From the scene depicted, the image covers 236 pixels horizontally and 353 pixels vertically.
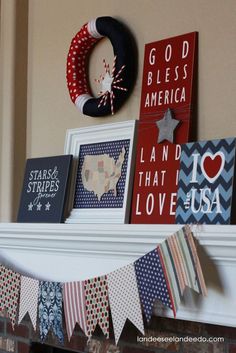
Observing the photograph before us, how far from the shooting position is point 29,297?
82.2 inches

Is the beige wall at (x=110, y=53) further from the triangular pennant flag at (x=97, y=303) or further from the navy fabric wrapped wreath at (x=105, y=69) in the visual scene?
the triangular pennant flag at (x=97, y=303)

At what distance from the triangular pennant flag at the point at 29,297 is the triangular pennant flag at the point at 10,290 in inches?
1.4

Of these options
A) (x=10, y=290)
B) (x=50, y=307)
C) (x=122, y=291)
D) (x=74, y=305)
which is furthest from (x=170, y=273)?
(x=10, y=290)

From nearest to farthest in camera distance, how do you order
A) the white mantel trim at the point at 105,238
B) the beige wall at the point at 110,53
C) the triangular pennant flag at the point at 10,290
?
the white mantel trim at the point at 105,238 < the beige wall at the point at 110,53 < the triangular pennant flag at the point at 10,290

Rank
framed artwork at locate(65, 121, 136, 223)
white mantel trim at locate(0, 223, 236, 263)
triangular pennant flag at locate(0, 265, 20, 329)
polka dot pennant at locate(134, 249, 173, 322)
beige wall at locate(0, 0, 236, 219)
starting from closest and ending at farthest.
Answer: white mantel trim at locate(0, 223, 236, 263) → polka dot pennant at locate(134, 249, 173, 322) → beige wall at locate(0, 0, 236, 219) → framed artwork at locate(65, 121, 136, 223) → triangular pennant flag at locate(0, 265, 20, 329)

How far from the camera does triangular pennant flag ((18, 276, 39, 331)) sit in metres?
2.06

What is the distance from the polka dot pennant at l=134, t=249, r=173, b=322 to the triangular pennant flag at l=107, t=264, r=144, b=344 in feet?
0.07

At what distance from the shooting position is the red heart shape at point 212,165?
166 cm

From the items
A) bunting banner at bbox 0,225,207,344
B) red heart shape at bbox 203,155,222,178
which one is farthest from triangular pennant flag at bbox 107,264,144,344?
red heart shape at bbox 203,155,222,178

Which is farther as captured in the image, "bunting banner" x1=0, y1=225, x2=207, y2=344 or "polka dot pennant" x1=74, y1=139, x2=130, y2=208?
"polka dot pennant" x1=74, y1=139, x2=130, y2=208

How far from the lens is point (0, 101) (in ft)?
8.66

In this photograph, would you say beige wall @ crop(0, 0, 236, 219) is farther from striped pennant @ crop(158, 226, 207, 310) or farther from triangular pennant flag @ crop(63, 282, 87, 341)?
triangular pennant flag @ crop(63, 282, 87, 341)

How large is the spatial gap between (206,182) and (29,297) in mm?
815

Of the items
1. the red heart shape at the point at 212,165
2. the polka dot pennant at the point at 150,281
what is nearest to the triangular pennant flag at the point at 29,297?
the polka dot pennant at the point at 150,281
